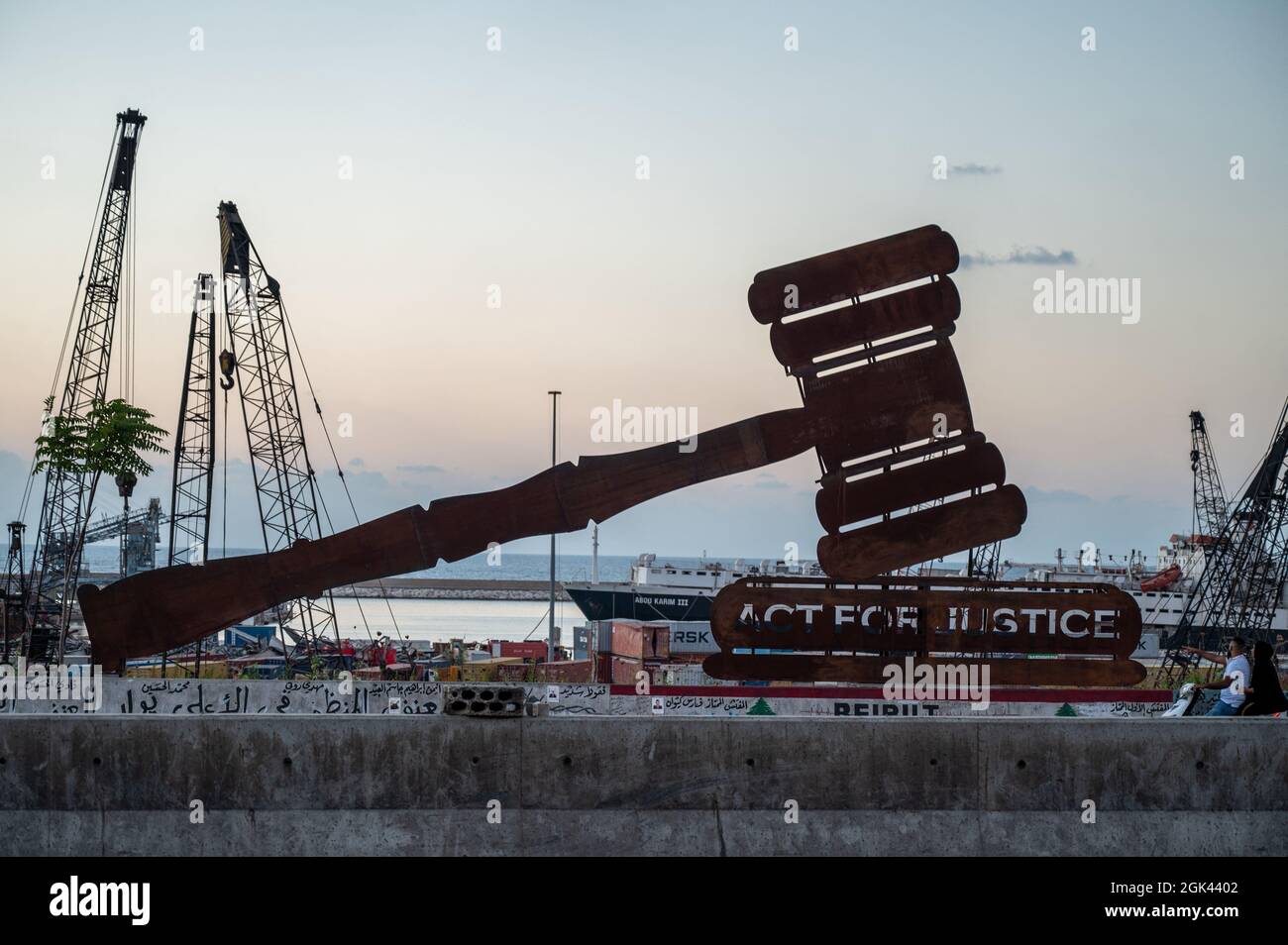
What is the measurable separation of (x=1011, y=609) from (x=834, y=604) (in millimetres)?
2720

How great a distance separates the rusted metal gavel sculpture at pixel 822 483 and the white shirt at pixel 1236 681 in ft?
12.3

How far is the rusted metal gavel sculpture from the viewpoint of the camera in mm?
19422

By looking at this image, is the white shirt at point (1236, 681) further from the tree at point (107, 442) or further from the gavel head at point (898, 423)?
the tree at point (107, 442)

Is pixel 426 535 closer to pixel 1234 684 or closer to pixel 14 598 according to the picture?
pixel 1234 684

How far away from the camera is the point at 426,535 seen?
1953 centimetres

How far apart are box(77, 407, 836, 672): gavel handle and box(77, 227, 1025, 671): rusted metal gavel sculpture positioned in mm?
21

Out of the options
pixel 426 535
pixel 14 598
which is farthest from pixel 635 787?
pixel 14 598

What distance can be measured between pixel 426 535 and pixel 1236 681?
37.9ft

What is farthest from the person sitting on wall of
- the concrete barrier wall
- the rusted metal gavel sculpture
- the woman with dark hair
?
the rusted metal gavel sculpture

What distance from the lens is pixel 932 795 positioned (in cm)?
1434

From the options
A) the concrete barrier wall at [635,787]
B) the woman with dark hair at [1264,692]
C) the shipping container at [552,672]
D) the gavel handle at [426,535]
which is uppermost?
the gavel handle at [426,535]

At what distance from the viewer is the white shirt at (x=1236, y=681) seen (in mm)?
16938

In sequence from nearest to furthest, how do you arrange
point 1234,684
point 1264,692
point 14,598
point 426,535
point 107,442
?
point 1264,692
point 1234,684
point 426,535
point 107,442
point 14,598

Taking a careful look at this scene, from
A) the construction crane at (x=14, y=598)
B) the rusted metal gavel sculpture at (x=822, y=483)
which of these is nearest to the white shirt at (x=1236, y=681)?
the rusted metal gavel sculpture at (x=822, y=483)
